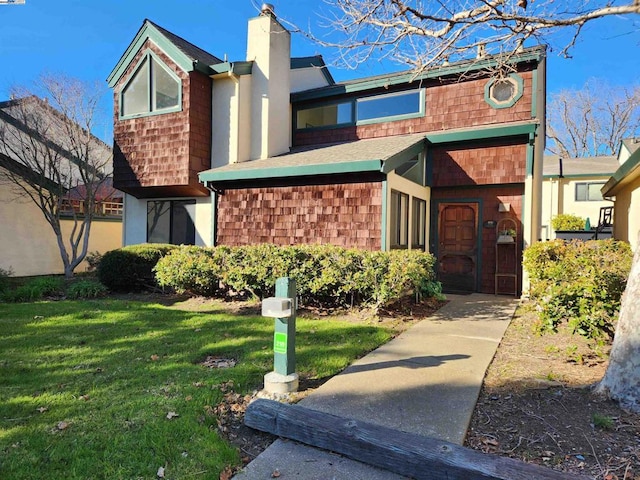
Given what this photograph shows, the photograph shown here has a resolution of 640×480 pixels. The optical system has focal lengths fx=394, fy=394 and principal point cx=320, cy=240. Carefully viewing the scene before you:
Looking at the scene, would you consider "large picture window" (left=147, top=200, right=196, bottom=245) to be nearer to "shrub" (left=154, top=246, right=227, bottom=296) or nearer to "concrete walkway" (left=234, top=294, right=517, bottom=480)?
"shrub" (left=154, top=246, right=227, bottom=296)

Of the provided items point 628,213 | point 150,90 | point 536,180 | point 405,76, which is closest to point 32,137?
point 150,90

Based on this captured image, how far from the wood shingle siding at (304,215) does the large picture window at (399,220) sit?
450 mm

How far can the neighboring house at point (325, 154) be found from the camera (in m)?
8.45

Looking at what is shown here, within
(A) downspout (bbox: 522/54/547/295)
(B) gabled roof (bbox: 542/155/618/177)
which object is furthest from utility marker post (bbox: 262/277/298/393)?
(B) gabled roof (bbox: 542/155/618/177)

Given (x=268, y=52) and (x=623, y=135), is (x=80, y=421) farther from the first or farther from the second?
(x=623, y=135)

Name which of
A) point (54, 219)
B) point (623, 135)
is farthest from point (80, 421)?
point (623, 135)

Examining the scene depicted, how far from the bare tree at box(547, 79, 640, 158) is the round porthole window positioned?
2261cm

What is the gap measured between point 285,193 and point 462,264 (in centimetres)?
476

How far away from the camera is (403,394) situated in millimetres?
3512

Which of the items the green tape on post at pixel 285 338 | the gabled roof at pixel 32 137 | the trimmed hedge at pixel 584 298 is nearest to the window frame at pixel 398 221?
the trimmed hedge at pixel 584 298

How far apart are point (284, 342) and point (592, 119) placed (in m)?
34.2

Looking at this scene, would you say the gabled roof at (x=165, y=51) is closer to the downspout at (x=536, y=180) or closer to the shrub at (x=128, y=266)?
the shrub at (x=128, y=266)

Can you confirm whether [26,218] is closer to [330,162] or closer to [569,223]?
[330,162]

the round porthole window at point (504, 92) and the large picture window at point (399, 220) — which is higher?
the round porthole window at point (504, 92)
